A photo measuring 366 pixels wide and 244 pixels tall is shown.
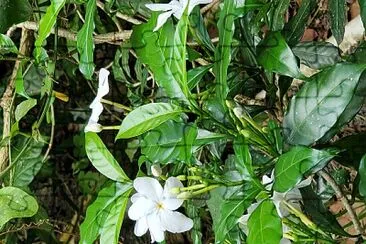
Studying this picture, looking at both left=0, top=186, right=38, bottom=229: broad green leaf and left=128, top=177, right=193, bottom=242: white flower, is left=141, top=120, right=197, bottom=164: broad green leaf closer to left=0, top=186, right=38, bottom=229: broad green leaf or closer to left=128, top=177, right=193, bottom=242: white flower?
left=128, top=177, right=193, bottom=242: white flower

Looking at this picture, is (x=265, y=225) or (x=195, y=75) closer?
(x=265, y=225)

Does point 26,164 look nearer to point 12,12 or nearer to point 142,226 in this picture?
point 12,12

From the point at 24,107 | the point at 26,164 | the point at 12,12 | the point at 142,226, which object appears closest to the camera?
the point at 142,226

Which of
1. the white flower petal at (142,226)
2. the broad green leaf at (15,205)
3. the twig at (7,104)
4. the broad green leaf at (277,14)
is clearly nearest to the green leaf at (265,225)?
the white flower petal at (142,226)

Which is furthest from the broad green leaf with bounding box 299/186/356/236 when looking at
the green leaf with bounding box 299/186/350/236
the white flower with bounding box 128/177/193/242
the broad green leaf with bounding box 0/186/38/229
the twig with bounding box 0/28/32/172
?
the twig with bounding box 0/28/32/172

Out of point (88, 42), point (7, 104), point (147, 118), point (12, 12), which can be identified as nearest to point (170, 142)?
point (147, 118)

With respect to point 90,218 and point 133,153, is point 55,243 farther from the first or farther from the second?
point 90,218

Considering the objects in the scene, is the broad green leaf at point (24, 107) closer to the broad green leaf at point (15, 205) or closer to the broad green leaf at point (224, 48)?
the broad green leaf at point (15, 205)

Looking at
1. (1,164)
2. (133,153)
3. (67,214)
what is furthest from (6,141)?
(67,214)
